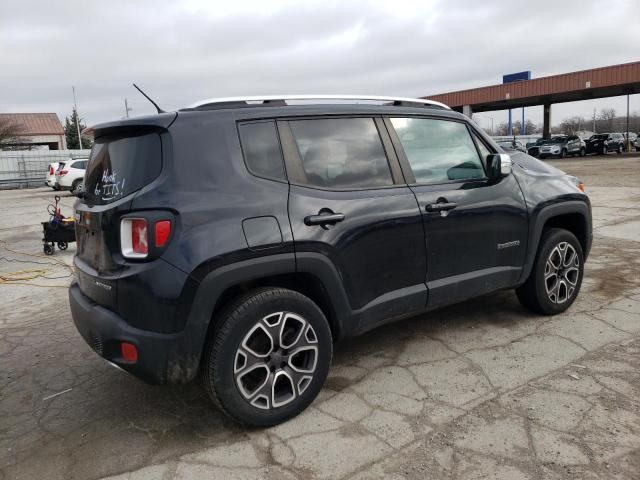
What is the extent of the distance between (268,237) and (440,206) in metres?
1.29

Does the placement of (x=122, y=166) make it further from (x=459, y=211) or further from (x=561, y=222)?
(x=561, y=222)

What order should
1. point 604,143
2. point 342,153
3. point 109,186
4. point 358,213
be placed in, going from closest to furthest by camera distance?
1. point 109,186
2. point 358,213
3. point 342,153
4. point 604,143

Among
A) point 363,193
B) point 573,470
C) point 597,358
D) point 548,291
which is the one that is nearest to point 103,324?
point 363,193

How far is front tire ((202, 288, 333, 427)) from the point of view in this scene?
105 inches

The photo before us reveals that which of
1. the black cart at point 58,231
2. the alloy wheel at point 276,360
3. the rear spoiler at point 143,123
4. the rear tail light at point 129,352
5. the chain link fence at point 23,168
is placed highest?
the chain link fence at point 23,168

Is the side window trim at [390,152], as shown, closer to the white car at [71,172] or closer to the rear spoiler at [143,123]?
the rear spoiler at [143,123]

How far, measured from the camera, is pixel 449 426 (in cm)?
279

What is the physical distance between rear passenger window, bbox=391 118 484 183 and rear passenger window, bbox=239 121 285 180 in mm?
935

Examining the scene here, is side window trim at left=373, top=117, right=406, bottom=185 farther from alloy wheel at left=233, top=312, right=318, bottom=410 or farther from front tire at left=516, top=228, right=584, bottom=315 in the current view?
front tire at left=516, top=228, right=584, bottom=315

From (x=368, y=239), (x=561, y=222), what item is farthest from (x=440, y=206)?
(x=561, y=222)

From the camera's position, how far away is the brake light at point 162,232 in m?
2.54

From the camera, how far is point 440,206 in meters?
3.45

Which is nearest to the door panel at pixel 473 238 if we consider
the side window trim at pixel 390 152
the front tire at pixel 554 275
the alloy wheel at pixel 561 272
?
the side window trim at pixel 390 152

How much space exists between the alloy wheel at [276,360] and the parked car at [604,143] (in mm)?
42732
